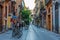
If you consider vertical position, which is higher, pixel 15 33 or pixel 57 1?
pixel 57 1

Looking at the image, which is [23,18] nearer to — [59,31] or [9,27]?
[9,27]

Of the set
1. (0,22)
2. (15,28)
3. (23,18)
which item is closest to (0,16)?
(0,22)

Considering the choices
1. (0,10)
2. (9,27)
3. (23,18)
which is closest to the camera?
(0,10)

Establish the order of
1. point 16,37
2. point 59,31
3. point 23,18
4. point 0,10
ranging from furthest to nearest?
point 23,18
point 0,10
point 59,31
point 16,37

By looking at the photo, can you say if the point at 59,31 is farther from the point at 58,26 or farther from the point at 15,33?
the point at 15,33

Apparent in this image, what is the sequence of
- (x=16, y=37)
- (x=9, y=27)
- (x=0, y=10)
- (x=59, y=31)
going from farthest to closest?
1. (x=9, y=27)
2. (x=0, y=10)
3. (x=59, y=31)
4. (x=16, y=37)

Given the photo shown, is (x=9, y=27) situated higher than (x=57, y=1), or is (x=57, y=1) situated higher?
(x=57, y=1)

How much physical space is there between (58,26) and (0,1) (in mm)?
10332

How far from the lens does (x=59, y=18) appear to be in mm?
35875

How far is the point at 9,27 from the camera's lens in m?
48.8

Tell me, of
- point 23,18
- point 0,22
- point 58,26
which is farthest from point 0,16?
point 23,18

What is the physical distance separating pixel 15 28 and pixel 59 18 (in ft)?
48.1

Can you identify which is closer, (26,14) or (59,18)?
(59,18)

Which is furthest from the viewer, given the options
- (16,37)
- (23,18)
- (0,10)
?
(23,18)
